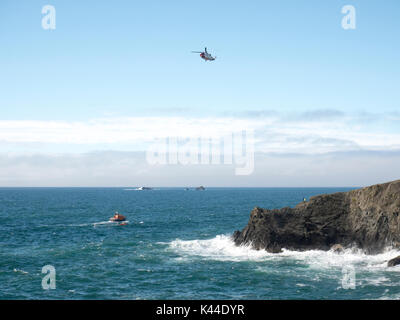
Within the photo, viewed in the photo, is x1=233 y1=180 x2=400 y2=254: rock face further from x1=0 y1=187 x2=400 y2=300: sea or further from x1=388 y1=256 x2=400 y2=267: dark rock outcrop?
x1=388 y1=256 x2=400 y2=267: dark rock outcrop

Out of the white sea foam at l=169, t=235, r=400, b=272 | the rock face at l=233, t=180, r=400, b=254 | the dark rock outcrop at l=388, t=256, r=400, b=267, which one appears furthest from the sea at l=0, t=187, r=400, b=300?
the rock face at l=233, t=180, r=400, b=254

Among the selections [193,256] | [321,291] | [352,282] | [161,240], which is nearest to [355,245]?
[352,282]

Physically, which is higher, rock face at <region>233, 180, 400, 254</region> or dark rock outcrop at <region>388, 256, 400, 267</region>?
rock face at <region>233, 180, 400, 254</region>

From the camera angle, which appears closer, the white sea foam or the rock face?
the white sea foam

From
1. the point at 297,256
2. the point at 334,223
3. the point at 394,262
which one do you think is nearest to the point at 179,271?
the point at 297,256

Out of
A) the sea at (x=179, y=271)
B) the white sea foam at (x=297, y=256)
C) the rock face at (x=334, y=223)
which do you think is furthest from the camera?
the rock face at (x=334, y=223)

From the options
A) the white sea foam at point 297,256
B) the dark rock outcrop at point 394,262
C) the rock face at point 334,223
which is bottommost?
the white sea foam at point 297,256

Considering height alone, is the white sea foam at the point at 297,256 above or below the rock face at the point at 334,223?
below

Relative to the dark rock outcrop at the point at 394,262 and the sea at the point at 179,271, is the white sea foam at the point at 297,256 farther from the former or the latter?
the dark rock outcrop at the point at 394,262

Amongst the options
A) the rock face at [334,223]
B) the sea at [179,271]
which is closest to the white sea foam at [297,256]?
the sea at [179,271]

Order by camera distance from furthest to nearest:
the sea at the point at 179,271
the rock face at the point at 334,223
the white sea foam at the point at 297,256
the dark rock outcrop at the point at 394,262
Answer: the rock face at the point at 334,223
the white sea foam at the point at 297,256
the dark rock outcrop at the point at 394,262
the sea at the point at 179,271
